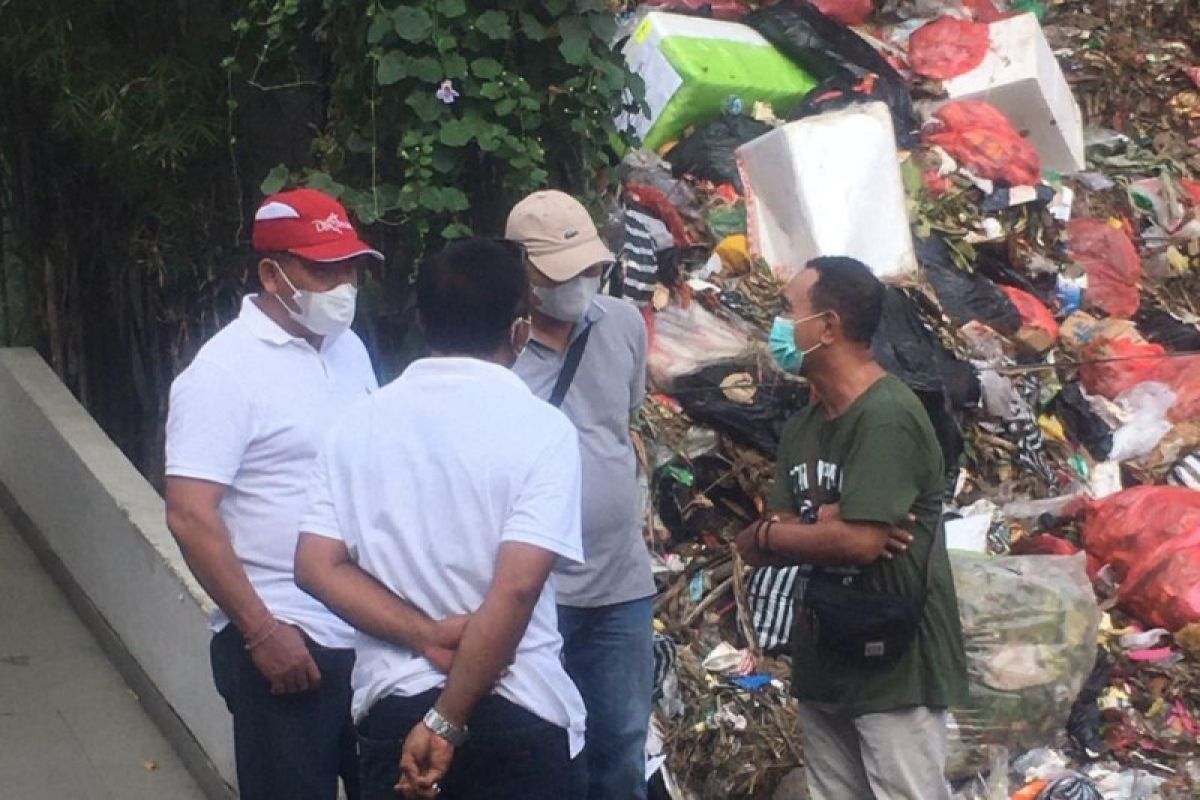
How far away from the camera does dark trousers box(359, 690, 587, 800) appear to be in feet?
7.98

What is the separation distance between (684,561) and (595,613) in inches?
53.5

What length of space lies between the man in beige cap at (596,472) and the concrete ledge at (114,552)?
45.6 inches

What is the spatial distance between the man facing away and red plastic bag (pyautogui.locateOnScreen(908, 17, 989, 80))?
4.62m

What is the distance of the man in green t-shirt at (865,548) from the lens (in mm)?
3215

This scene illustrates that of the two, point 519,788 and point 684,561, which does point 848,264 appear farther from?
point 684,561

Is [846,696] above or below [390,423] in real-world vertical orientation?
below

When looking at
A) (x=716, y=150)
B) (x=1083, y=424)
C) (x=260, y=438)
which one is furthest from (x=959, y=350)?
(x=260, y=438)

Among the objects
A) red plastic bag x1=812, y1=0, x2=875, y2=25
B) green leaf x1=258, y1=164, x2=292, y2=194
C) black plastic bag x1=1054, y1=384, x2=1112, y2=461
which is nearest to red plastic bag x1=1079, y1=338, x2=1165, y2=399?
black plastic bag x1=1054, y1=384, x2=1112, y2=461

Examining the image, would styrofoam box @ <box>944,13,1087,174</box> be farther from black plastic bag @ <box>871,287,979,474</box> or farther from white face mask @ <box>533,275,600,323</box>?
white face mask @ <box>533,275,600,323</box>

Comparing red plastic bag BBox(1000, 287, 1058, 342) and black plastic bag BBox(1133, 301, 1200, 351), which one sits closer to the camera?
red plastic bag BBox(1000, 287, 1058, 342)

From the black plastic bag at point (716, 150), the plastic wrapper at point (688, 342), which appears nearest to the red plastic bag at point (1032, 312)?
the black plastic bag at point (716, 150)

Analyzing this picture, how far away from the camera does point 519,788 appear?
245 cm

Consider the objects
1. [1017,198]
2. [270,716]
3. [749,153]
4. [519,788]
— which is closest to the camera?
[519,788]

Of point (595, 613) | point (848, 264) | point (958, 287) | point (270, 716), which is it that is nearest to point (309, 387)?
point (270, 716)
